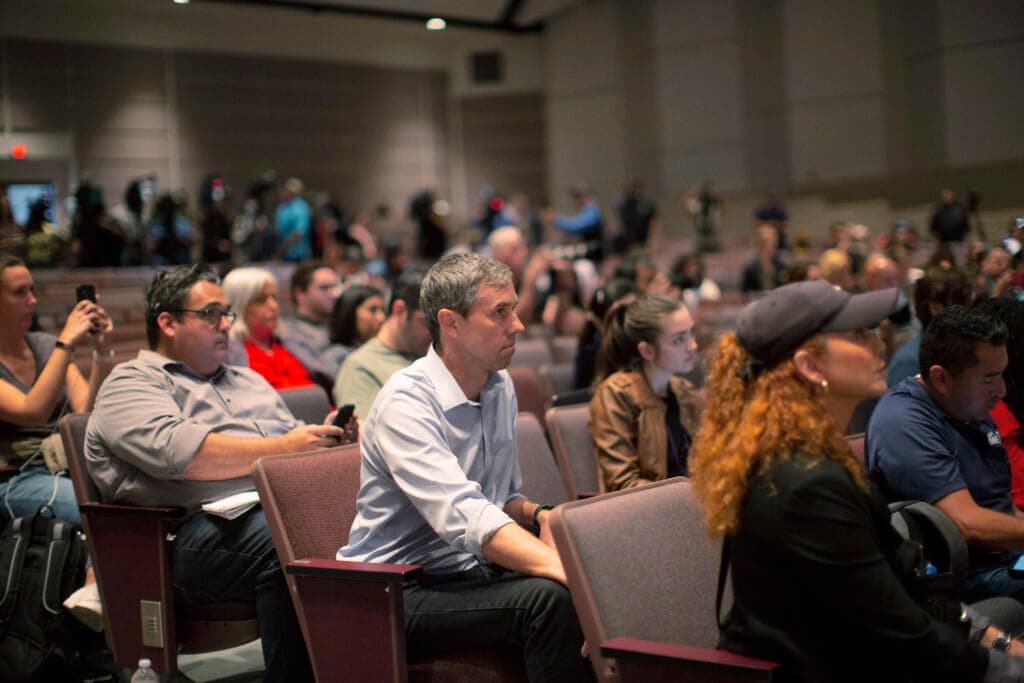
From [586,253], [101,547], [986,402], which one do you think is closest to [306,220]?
[586,253]

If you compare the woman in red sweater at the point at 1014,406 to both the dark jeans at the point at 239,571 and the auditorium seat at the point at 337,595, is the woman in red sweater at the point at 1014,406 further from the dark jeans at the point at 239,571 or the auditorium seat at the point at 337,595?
the dark jeans at the point at 239,571

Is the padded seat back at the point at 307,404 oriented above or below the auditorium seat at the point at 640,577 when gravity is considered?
above

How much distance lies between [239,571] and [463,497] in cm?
99

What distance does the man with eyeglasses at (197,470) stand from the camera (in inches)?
113

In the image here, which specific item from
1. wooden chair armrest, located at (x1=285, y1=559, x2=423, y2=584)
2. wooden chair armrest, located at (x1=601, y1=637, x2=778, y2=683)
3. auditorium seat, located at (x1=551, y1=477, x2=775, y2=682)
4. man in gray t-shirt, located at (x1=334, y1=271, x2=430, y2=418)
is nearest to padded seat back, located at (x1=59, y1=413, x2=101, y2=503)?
wooden chair armrest, located at (x1=285, y1=559, x2=423, y2=584)

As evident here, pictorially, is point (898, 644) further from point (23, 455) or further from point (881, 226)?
point (881, 226)

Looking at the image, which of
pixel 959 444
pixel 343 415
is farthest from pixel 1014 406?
pixel 343 415

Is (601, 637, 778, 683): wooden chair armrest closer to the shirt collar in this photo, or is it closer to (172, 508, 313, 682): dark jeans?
(172, 508, 313, 682): dark jeans

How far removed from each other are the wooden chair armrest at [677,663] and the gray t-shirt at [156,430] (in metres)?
1.54

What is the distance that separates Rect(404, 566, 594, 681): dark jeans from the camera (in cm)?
219

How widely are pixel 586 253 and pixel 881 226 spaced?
3724 mm

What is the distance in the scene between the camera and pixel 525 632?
2.21 metres

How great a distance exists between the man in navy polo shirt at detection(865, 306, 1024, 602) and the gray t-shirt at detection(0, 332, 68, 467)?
270 centimetres

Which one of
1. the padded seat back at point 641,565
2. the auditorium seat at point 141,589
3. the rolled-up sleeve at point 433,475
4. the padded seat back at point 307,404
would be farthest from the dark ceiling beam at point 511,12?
the padded seat back at point 641,565
